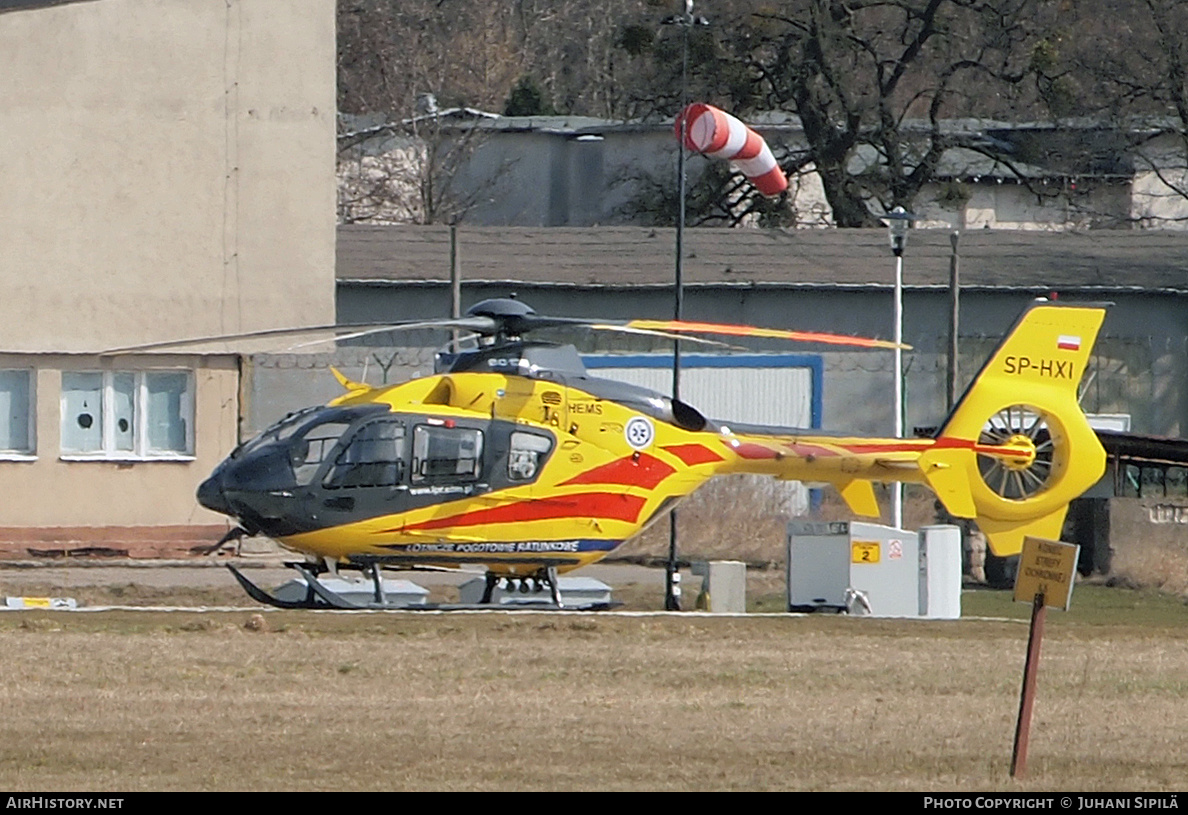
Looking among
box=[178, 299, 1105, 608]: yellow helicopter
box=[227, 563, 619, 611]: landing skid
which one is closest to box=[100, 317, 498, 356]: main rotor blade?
box=[178, 299, 1105, 608]: yellow helicopter

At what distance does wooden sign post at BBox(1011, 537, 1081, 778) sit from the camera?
1225 centimetres

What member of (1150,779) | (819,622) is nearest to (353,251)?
(819,622)

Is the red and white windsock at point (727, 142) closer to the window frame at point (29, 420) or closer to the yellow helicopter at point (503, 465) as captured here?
the yellow helicopter at point (503, 465)

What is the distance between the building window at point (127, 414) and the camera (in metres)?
31.3

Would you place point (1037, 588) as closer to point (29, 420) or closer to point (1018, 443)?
point (1018, 443)

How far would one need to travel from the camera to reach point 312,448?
20312mm

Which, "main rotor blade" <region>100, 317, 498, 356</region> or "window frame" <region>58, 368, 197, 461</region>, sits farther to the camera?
"window frame" <region>58, 368, 197, 461</region>

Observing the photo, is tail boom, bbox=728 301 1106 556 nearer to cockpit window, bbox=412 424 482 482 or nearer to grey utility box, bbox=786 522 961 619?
grey utility box, bbox=786 522 961 619

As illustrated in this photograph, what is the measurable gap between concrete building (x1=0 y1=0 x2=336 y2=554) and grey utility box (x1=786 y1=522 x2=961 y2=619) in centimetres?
1141

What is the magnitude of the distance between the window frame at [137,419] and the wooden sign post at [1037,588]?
20694 millimetres

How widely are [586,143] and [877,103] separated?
11697 millimetres

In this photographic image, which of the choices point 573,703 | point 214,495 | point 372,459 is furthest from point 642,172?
point 573,703

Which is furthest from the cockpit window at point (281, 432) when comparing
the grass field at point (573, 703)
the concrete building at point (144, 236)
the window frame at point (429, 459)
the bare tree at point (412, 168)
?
the bare tree at point (412, 168)

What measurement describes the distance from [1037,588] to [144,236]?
2108 cm
